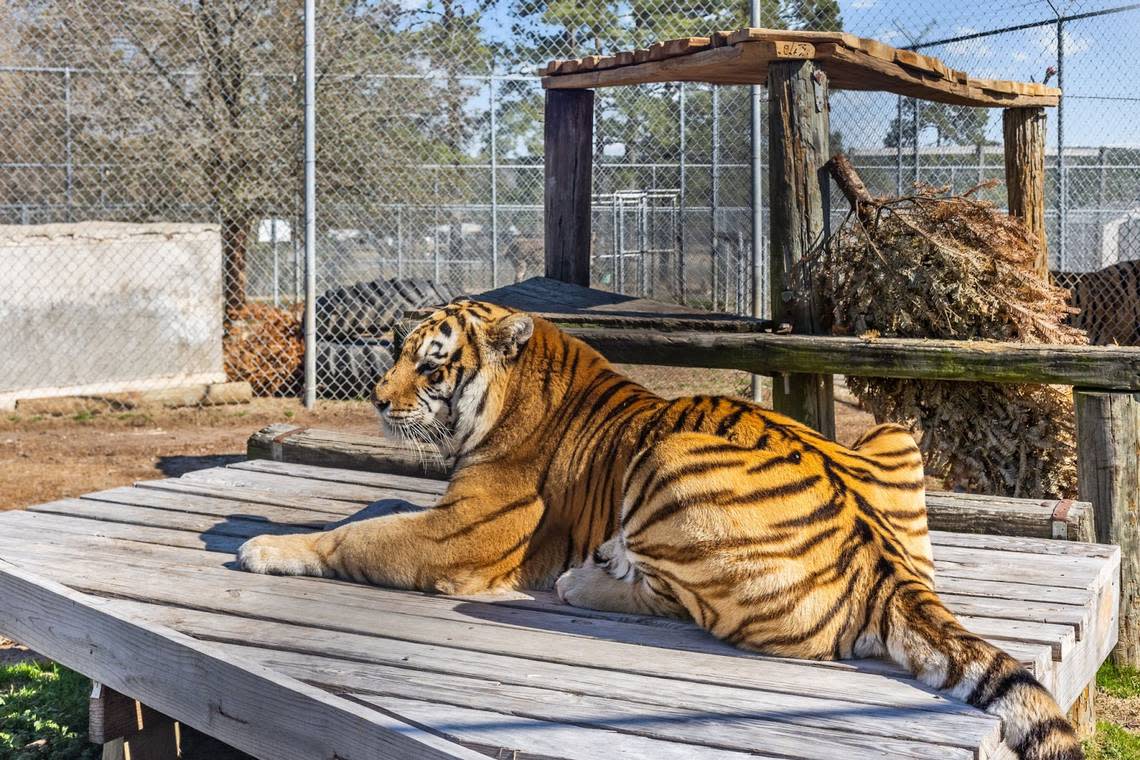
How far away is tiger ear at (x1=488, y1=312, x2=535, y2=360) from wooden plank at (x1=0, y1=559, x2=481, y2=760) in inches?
49.9

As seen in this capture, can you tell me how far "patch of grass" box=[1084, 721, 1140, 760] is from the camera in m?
4.01

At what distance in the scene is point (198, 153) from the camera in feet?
42.9

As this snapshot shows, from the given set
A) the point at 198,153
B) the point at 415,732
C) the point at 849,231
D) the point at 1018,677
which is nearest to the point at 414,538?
the point at 415,732

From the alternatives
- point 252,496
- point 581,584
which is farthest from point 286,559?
point 252,496

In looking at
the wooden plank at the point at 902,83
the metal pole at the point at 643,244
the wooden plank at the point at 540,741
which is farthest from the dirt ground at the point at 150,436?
the wooden plank at the point at 540,741

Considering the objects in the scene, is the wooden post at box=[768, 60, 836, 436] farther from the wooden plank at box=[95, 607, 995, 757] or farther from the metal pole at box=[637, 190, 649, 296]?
the metal pole at box=[637, 190, 649, 296]

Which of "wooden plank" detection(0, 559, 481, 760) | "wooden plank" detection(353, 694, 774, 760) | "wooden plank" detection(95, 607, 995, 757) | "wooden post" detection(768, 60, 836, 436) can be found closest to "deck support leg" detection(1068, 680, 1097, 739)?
"wooden plank" detection(95, 607, 995, 757)

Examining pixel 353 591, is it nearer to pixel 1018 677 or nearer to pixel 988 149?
pixel 1018 677

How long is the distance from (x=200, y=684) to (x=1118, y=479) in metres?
3.52

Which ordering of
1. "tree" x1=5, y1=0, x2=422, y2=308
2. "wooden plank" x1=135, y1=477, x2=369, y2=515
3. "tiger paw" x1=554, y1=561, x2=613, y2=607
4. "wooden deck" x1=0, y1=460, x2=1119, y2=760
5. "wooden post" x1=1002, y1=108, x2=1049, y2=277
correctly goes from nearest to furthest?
"wooden deck" x1=0, y1=460, x2=1119, y2=760
"tiger paw" x1=554, y1=561, x2=613, y2=607
"wooden plank" x1=135, y1=477, x2=369, y2=515
"wooden post" x1=1002, y1=108, x2=1049, y2=277
"tree" x1=5, y1=0, x2=422, y2=308

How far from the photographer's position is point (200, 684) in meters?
3.22

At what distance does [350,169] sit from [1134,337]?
864cm

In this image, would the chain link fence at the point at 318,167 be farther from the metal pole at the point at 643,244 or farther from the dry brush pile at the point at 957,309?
the dry brush pile at the point at 957,309

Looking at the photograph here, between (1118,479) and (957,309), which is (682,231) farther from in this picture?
(1118,479)
